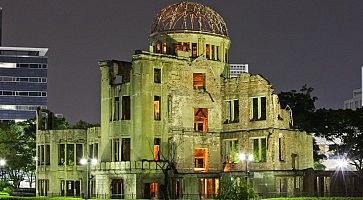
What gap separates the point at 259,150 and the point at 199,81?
31.3ft

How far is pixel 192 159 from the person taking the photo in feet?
225

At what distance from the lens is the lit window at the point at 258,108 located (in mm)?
A: 66688

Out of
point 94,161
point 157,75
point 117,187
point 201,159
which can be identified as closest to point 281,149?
point 201,159

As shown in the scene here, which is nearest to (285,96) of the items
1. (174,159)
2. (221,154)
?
(221,154)

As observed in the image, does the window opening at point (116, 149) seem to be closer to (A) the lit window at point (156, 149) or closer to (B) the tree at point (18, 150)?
(A) the lit window at point (156, 149)

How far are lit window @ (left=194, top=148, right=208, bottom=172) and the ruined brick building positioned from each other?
0.32 feet

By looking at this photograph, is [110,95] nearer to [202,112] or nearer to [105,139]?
[105,139]

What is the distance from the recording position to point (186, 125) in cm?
6862

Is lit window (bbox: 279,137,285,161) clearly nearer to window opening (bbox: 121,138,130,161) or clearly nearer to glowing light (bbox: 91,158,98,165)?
window opening (bbox: 121,138,130,161)

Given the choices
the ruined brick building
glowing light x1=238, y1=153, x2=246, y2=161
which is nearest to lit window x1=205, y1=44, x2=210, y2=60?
the ruined brick building

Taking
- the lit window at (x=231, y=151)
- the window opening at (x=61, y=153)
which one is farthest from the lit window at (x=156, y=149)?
→ the window opening at (x=61, y=153)

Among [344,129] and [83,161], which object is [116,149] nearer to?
[83,161]

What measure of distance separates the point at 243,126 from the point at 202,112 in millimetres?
4773

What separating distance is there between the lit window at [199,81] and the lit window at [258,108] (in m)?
5.68
